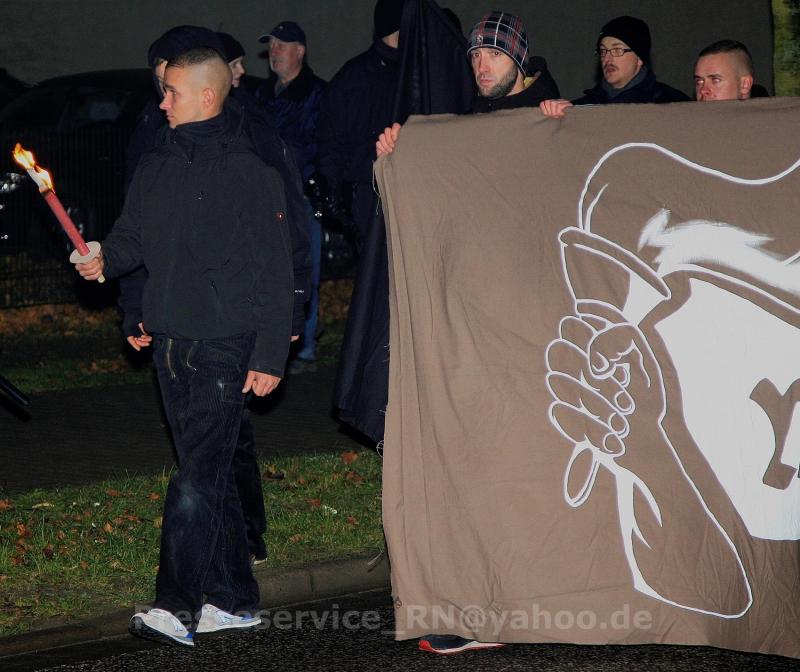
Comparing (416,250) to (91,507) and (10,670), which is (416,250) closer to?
(10,670)

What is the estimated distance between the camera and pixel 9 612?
18.7 ft

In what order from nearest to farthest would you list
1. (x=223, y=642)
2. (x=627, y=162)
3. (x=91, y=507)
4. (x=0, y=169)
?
(x=627, y=162) → (x=223, y=642) → (x=91, y=507) → (x=0, y=169)

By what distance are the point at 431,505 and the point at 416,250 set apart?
901mm

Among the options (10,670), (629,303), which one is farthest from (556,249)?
(10,670)

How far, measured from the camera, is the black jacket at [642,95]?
7.62 meters

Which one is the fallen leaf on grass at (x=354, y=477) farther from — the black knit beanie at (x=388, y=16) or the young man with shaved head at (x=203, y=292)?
the black knit beanie at (x=388, y=16)

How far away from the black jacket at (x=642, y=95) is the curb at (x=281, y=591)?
269 cm

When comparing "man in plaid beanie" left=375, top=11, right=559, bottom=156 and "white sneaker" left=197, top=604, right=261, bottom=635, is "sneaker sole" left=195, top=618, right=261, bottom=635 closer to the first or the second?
"white sneaker" left=197, top=604, right=261, bottom=635

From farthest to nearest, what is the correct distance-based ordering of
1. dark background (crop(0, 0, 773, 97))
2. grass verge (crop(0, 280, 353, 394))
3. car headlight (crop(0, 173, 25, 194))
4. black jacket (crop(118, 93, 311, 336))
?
dark background (crop(0, 0, 773, 97)) < car headlight (crop(0, 173, 25, 194)) < grass verge (crop(0, 280, 353, 394)) < black jacket (crop(118, 93, 311, 336))

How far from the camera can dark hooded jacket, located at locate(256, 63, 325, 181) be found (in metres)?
9.94

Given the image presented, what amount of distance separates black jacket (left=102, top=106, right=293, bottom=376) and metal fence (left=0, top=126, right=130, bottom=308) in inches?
319

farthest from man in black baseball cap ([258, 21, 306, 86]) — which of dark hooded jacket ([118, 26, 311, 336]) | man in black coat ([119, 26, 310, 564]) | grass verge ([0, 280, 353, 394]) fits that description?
dark hooded jacket ([118, 26, 311, 336])

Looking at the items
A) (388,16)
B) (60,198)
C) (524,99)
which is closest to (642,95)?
(388,16)

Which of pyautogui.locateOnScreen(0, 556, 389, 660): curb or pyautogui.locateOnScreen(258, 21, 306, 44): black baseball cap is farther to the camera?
pyautogui.locateOnScreen(258, 21, 306, 44): black baseball cap
